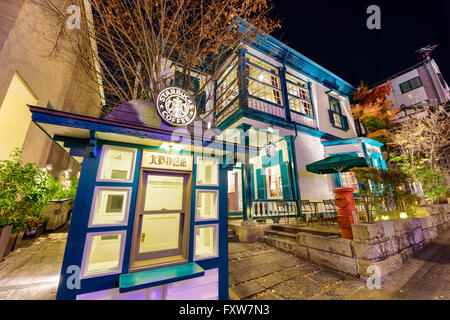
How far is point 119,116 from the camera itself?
3287 mm

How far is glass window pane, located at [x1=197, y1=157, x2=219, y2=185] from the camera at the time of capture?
370cm

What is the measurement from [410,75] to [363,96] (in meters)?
9.73

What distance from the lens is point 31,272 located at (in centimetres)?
394

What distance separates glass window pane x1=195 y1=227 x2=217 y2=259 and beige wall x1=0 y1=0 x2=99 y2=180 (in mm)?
7443

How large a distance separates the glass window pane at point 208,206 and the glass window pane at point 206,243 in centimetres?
28

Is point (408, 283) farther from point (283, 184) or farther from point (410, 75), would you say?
point (410, 75)

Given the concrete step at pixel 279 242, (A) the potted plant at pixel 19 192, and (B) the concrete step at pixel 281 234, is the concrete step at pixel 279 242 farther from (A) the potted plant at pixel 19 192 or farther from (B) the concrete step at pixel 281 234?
(A) the potted plant at pixel 19 192

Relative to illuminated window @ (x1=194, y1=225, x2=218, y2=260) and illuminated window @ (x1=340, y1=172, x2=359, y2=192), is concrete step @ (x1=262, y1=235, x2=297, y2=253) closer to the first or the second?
illuminated window @ (x1=194, y1=225, x2=218, y2=260)

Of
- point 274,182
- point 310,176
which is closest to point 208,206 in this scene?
point 274,182

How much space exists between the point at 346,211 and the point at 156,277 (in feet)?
15.7

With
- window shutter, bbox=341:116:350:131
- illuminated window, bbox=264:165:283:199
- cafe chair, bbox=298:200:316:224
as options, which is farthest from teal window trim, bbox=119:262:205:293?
window shutter, bbox=341:116:350:131

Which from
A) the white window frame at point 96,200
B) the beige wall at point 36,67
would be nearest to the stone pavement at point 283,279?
the white window frame at point 96,200

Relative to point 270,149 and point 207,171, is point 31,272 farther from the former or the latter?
point 270,149
